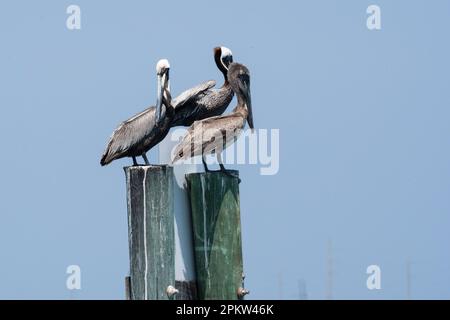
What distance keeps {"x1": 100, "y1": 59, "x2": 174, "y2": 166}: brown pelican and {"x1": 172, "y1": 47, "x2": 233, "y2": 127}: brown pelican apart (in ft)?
2.31

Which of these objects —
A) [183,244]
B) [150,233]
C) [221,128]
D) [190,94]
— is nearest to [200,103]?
[190,94]

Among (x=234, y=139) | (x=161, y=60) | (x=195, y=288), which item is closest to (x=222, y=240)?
(x=195, y=288)

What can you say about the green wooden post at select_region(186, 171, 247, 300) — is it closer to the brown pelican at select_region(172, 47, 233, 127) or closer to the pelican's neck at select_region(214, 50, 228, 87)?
the brown pelican at select_region(172, 47, 233, 127)

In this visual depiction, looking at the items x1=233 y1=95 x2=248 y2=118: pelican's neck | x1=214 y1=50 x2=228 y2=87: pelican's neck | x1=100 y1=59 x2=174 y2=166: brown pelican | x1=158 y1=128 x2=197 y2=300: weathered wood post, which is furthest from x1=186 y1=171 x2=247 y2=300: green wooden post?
x1=214 y1=50 x2=228 y2=87: pelican's neck

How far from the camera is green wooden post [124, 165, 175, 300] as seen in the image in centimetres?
1473

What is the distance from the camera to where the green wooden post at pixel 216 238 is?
15.2 m

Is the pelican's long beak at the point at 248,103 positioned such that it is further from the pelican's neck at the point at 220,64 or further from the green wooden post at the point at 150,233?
the pelican's neck at the point at 220,64

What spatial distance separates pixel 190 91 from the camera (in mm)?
18609

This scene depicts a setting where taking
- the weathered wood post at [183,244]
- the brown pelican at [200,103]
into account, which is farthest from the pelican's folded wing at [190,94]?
the weathered wood post at [183,244]

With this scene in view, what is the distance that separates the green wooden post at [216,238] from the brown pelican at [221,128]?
1.28 feet

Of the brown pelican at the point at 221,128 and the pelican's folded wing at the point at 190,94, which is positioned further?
the pelican's folded wing at the point at 190,94

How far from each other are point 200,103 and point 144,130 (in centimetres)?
143

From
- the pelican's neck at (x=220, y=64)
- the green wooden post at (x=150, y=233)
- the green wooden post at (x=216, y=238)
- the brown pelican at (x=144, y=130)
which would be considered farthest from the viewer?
the pelican's neck at (x=220, y=64)
